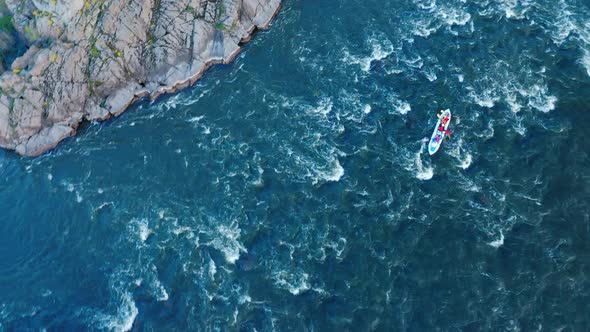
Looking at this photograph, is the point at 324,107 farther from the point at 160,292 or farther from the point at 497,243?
the point at 160,292

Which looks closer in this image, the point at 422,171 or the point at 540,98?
the point at 422,171

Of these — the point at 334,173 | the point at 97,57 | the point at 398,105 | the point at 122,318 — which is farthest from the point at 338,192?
the point at 97,57

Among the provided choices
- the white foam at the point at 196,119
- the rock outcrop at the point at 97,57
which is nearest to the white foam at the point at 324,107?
the white foam at the point at 196,119

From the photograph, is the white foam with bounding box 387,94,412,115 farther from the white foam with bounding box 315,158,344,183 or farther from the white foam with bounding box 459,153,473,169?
the white foam with bounding box 315,158,344,183

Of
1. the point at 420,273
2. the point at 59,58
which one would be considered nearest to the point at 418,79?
the point at 420,273

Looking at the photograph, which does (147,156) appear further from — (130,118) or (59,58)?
(59,58)
